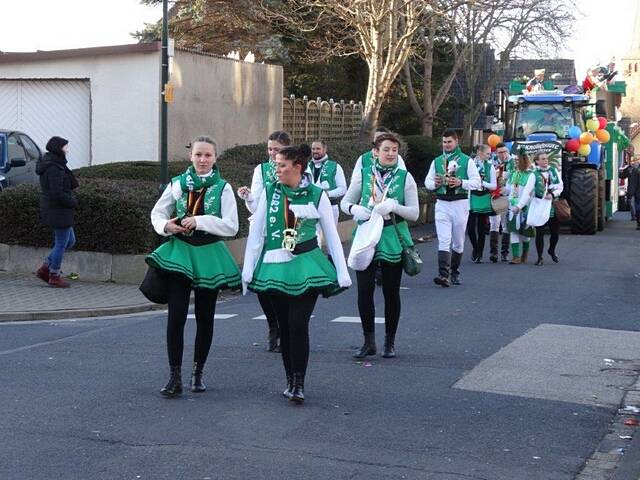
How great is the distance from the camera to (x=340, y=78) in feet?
134

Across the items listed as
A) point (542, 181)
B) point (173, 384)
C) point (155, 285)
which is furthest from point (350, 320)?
point (542, 181)

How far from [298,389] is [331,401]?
31 centimetres

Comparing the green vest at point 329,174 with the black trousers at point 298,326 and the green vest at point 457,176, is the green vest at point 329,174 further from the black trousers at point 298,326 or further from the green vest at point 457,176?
the black trousers at point 298,326

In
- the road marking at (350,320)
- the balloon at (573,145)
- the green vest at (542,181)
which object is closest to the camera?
the road marking at (350,320)

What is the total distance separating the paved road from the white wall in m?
10.8

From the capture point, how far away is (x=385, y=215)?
31.2ft

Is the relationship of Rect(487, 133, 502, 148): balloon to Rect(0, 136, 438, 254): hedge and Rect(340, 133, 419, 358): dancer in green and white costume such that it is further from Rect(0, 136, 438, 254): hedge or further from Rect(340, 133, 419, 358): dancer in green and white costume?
Rect(340, 133, 419, 358): dancer in green and white costume

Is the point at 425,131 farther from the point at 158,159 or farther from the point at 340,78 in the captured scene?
the point at 158,159

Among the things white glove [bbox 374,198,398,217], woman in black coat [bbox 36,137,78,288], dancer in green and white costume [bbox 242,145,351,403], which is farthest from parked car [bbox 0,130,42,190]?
dancer in green and white costume [bbox 242,145,351,403]

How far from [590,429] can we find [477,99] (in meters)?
52.8

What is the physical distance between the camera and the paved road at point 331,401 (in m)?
6.30

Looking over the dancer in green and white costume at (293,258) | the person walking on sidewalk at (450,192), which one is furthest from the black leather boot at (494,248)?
the dancer in green and white costume at (293,258)

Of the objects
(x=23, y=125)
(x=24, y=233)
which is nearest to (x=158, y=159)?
(x=23, y=125)

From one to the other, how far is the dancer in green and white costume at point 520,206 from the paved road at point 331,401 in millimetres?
5129
